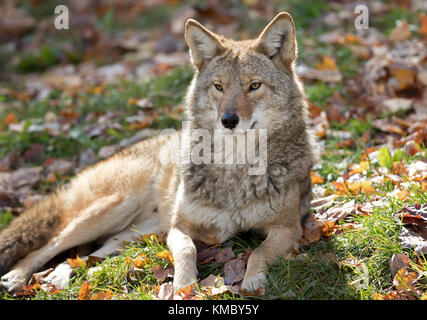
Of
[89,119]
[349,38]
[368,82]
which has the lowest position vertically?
[89,119]

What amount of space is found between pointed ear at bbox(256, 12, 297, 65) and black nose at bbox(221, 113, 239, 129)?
2.80ft

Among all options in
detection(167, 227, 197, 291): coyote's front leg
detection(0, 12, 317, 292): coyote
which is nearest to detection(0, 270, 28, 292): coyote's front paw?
detection(0, 12, 317, 292): coyote

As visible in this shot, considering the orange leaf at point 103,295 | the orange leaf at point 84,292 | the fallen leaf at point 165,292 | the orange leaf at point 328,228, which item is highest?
the orange leaf at point 328,228

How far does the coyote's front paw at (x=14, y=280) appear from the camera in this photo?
4.46 metres

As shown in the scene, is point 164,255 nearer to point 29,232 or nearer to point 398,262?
point 29,232

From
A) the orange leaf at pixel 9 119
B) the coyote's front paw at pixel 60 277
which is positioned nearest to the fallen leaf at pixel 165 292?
the coyote's front paw at pixel 60 277

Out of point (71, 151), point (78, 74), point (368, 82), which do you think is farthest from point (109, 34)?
point (368, 82)

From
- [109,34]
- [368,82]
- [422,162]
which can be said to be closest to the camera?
[422,162]

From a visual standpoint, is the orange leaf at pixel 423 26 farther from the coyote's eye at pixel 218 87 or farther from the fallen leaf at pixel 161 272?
the fallen leaf at pixel 161 272

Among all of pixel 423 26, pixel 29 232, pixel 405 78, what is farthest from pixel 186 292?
pixel 423 26

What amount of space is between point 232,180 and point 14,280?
2.36 meters

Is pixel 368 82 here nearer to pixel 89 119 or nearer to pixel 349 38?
pixel 349 38
